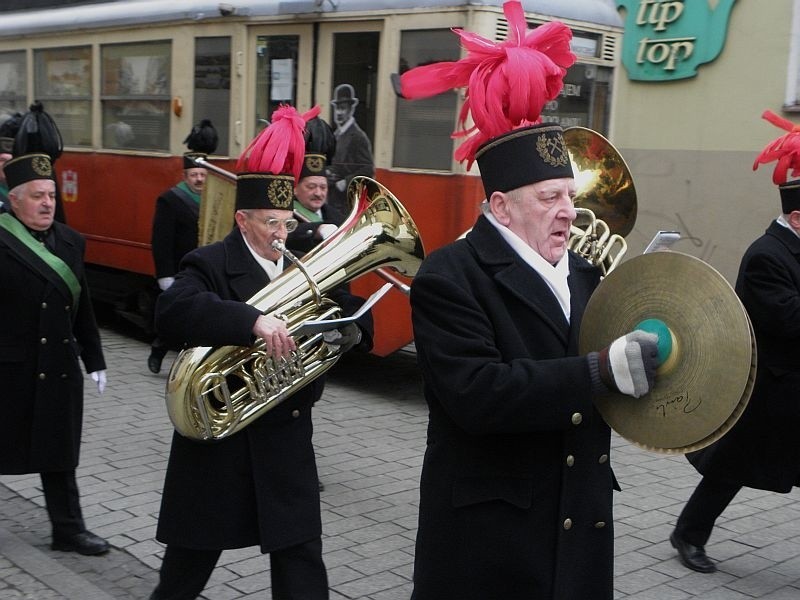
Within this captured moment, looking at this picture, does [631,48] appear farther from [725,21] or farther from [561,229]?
[561,229]

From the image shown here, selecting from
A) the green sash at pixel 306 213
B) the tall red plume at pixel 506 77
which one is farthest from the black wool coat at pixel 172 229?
the tall red plume at pixel 506 77

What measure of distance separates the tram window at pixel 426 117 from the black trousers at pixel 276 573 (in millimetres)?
4182

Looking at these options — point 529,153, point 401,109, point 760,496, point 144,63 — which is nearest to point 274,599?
point 529,153

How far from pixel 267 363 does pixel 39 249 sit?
1722mm

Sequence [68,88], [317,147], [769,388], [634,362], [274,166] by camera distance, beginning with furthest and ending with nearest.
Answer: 1. [68,88]
2. [317,147]
3. [769,388]
4. [274,166]
5. [634,362]

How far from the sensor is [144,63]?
9.95 meters

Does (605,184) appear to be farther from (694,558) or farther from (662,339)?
(662,339)

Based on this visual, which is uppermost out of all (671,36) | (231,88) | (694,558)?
(671,36)

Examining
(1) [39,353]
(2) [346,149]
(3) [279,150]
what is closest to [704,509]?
(3) [279,150]

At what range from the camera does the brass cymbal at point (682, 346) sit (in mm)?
2348

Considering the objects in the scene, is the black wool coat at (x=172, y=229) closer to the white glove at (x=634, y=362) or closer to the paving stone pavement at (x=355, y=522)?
the paving stone pavement at (x=355, y=522)

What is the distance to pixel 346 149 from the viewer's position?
Result: 811 centimetres

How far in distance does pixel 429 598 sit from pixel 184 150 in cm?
736

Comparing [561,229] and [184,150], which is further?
[184,150]
